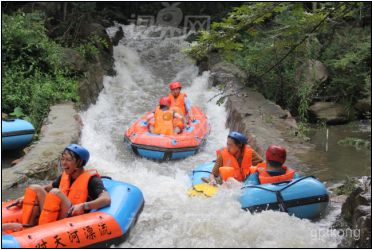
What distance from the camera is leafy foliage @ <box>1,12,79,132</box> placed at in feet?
22.4

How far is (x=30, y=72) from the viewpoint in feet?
25.9

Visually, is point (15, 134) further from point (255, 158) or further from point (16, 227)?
point (255, 158)

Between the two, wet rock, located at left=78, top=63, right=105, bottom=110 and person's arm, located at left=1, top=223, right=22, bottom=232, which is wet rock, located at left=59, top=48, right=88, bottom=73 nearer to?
wet rock, located at left=78, top=63, right=105, bottom=110

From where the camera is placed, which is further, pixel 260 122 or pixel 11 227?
pixel 260 122

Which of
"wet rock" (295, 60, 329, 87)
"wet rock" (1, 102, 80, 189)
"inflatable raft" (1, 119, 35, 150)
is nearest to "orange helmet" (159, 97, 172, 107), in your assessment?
"wet rock" (1, 102, 80, 189)

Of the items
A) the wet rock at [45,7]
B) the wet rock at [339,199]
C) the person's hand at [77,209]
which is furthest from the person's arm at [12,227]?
the wet rock at [45,7]

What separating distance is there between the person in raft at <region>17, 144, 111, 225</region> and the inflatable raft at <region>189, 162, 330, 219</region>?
60.4 inches

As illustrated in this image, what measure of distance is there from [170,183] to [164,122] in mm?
1885

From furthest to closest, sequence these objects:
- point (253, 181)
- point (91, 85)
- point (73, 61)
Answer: point (91, 85), point (73, 61), point (253, 181)

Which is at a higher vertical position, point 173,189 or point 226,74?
point 226,74

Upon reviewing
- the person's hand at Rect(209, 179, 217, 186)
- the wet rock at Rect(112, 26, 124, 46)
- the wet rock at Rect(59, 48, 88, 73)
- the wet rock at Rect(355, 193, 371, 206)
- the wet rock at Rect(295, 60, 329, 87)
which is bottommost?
the person's hand at Rect(209, 179, 217, 186)

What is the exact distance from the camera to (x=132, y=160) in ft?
19.7

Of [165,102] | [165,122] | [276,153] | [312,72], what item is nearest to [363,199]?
[276,153]

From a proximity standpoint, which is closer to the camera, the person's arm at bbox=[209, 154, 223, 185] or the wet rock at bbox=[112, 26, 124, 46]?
the person's arm at bbox=[209, 154, 223, 185]
